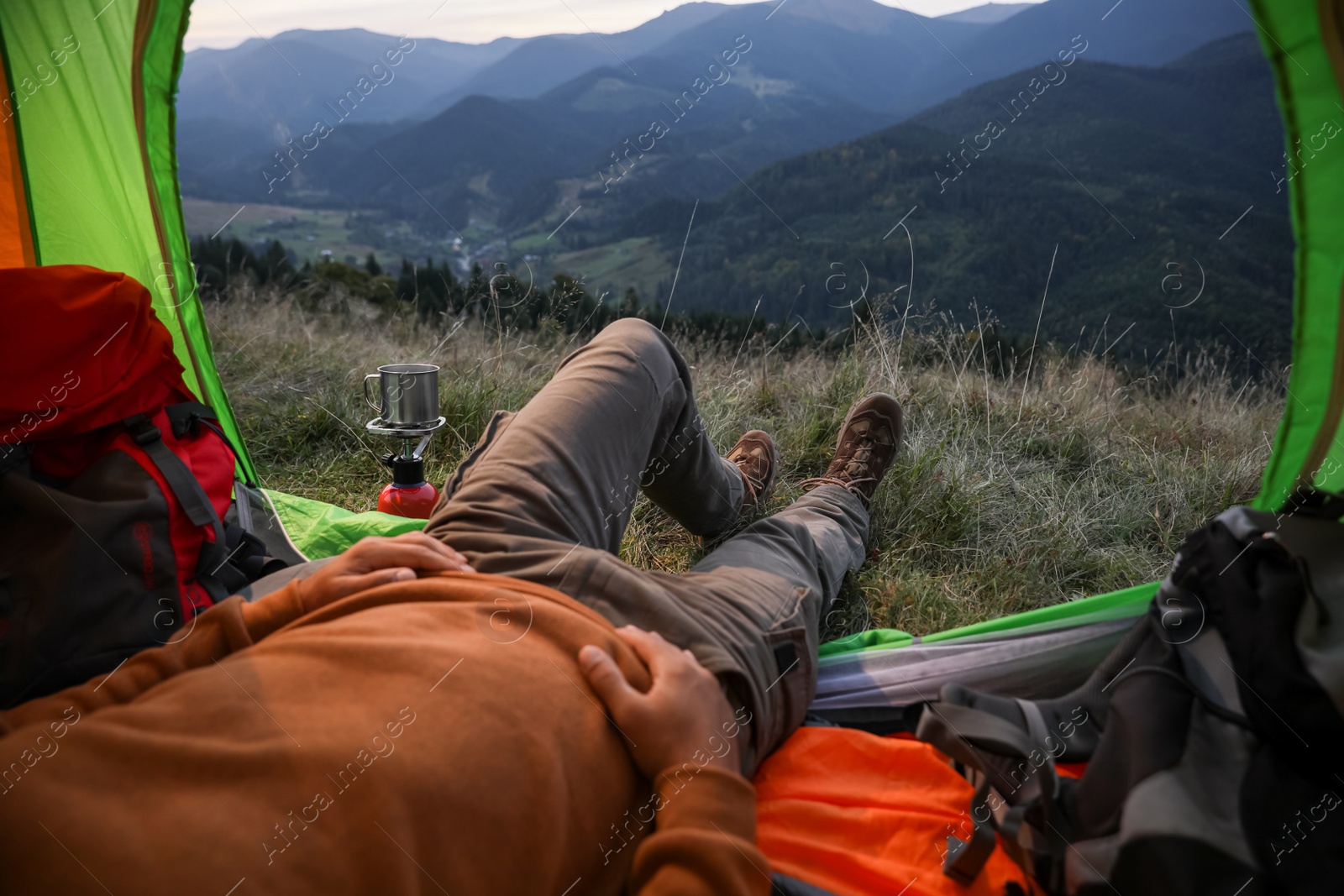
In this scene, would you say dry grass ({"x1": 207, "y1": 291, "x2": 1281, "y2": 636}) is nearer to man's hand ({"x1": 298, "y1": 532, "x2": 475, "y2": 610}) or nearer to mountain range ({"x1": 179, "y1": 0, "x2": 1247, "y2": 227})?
man's hand ({"x1": 298, "y1": 532, "x2": 475, "y2": 610})

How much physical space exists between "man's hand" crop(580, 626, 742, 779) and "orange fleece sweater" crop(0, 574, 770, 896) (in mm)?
24

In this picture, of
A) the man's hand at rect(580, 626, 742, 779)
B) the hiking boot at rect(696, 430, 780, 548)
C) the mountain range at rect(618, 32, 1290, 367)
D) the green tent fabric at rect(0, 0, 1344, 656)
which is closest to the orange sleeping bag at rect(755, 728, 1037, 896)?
the man's hand at rect(580, 626, 742, 779)

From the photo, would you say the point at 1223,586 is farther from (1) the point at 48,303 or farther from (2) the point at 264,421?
(2) the point at 264,421

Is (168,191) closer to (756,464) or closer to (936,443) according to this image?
(756,464)

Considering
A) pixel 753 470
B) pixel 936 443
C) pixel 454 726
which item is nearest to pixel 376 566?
pixel 454 726

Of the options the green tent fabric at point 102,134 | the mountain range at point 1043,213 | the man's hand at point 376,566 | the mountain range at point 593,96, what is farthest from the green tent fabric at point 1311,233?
the mountain range at point 593,96

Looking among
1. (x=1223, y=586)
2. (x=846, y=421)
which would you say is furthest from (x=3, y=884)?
(x=846, y=421)

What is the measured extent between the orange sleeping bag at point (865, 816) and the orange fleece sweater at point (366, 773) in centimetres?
31

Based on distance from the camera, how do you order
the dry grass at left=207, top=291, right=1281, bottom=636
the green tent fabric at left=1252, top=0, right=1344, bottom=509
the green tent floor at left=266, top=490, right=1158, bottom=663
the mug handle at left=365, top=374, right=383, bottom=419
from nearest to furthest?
the green tent fabric at left=1252, top=0, right=1344, bottom=509, the green tent floor at left=266, top=490, right=1158, bottom=663, the dry grass at left=207, top=291, right=1281, bottom=636, the mug handle at left=365, top=374, right=383, bottom=419

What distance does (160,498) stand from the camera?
1614 mm

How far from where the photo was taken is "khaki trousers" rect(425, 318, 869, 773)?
130cm

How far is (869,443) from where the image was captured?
8.09ft

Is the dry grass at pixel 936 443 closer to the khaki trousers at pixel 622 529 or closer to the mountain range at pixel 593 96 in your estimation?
the khaki trousers at pixel 622 529

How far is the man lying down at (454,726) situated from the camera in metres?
0.81
